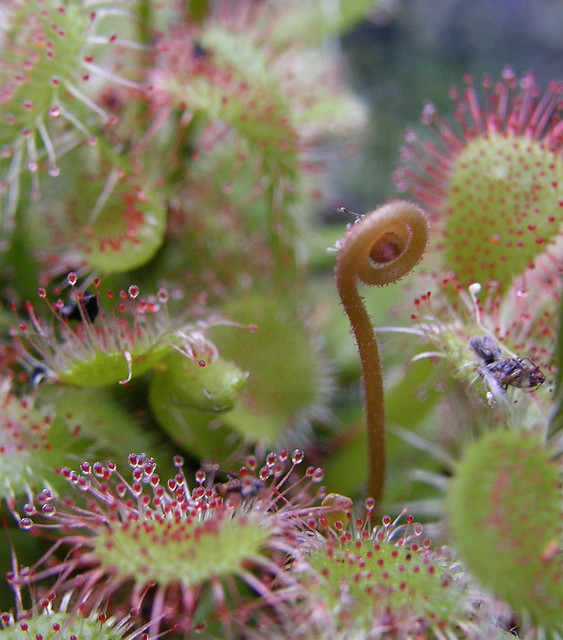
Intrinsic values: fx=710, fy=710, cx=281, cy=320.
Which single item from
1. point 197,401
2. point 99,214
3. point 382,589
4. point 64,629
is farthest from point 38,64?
point 382,589

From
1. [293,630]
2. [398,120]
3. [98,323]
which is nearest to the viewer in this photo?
[293,630]

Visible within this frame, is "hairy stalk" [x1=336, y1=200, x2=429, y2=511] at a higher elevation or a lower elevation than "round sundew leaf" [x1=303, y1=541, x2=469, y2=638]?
higher

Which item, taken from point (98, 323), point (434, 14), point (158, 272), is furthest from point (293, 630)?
point (434, 14)

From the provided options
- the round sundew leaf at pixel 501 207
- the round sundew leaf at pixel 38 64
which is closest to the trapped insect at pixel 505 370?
the round sundew leaf at pixel 501 207

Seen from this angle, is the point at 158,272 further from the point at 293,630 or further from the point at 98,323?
the point at 293,630

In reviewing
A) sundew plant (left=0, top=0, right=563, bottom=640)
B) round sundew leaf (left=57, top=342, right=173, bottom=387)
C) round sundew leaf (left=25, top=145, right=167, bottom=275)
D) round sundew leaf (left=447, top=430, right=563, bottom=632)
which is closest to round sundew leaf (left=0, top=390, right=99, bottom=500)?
sundew plant (left=0, top=0, right=563, bottom=640)

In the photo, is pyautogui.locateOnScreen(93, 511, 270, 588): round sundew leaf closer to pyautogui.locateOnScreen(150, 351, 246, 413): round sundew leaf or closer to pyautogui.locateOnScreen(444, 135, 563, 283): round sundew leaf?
pyautogui.locateOnScreen(150, 351, 246, 413): round sundew leaf
